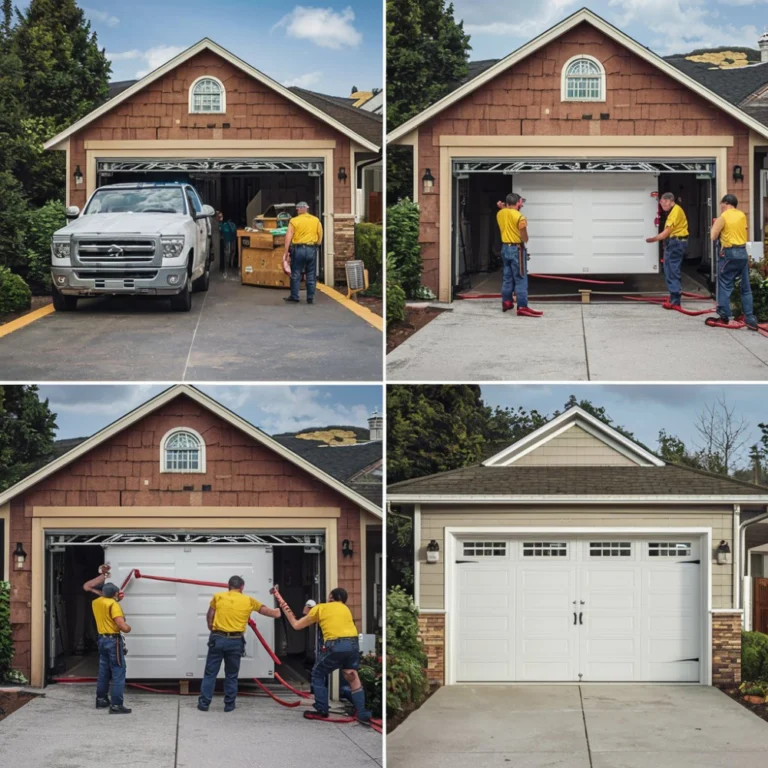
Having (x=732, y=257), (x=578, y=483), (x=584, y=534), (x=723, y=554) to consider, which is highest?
(x=732, y=257)

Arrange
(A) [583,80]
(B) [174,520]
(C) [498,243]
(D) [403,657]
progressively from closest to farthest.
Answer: (D) [403,657] < (B) [174,520] < (A) [583,80] < (C) [498,243]

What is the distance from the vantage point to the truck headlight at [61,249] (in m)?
15.4

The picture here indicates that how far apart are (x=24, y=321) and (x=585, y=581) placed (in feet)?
27.0

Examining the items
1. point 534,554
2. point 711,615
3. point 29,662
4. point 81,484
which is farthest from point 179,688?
point 711,615

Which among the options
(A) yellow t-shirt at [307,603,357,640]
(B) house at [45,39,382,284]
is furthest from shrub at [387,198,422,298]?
(A) yellow t-shirt at [307,603,357,640]

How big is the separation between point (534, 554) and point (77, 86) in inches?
548

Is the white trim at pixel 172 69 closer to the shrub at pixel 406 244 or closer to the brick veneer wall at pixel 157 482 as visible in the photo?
the shrub at pixel 406 244

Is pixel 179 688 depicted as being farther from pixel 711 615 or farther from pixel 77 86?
pixel 77 86

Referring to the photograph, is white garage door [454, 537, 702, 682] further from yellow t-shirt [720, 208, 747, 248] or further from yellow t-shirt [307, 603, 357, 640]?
yellow t-shirt [720, 208, 747, 248]

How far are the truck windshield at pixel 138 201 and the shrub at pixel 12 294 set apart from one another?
58.1 inches

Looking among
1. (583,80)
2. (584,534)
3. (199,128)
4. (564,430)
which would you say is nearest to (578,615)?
(584,534)

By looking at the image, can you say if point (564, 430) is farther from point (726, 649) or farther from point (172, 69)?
point (172, 69)

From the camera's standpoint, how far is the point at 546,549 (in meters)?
15.2

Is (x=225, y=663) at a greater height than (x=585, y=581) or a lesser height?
lesser
